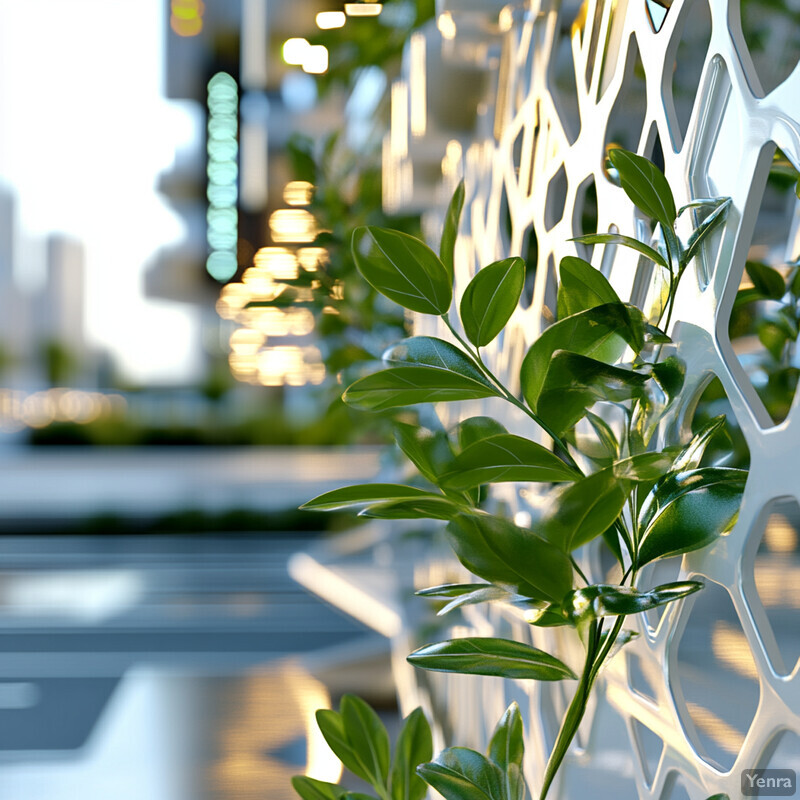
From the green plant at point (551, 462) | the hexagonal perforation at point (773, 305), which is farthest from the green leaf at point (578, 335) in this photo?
the hexagonal perforation at point (773, 305)

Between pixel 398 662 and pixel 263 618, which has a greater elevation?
pixel 398 662

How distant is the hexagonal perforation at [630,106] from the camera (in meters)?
0.53

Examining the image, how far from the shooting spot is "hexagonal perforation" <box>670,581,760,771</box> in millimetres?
418

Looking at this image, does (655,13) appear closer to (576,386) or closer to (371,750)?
(576,386)

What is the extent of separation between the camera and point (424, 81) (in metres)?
1.05

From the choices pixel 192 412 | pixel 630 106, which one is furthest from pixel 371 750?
pixel 192 412

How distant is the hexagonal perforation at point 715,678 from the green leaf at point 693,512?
90 millimetres

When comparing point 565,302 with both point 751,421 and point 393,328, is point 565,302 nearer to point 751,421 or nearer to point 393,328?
point 751,421

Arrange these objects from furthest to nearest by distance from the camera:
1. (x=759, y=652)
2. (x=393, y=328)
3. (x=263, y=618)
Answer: (x=263, y=618) < (x=393, y=328) < (x=759, y=652)

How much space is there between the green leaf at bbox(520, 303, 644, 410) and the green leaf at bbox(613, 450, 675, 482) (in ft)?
0.14

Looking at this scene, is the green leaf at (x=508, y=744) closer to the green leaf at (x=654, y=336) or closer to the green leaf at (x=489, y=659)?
the green leaf at (x=489, y=659)

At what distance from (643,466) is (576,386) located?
0.12 feet

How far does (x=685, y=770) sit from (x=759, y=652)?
0.10 meters

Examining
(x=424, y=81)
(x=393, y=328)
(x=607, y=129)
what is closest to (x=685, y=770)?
(x=607, y=129)
